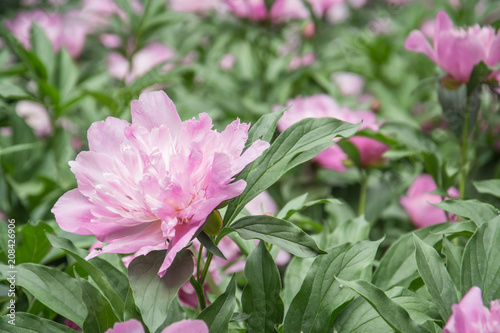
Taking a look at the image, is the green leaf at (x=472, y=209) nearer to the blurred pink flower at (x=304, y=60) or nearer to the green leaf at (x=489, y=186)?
the green leaf at (x=489, y=186)

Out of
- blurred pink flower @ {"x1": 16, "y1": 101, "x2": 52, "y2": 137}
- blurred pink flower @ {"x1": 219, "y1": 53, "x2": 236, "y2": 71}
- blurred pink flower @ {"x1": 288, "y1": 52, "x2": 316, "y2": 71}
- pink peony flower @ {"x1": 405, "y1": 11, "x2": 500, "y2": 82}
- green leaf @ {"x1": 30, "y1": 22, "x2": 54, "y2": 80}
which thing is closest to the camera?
pink peony flower @ {"x1": 405, "y1": 11, "x2": 500, "y2": 82}

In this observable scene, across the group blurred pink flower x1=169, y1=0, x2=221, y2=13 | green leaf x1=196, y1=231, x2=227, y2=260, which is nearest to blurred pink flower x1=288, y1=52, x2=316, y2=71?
blurred pink flower x1=169, y1=0, x2=221, y2=13

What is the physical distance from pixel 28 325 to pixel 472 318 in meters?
0.44

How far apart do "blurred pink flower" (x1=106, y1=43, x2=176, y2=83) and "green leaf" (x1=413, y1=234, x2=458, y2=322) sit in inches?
52.4

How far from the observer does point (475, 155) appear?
130 centimetres

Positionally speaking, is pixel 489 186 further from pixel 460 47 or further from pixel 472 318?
pixel 472 318

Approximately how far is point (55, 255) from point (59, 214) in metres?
0.30

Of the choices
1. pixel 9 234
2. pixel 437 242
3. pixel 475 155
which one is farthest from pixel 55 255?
pixel 475 155

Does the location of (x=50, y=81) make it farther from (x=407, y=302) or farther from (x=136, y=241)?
(x=407, y=302)

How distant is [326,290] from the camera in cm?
60

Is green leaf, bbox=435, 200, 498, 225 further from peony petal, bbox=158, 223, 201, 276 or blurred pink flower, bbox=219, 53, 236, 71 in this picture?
blurred pink flower, bbox=219, 53, 236, 71

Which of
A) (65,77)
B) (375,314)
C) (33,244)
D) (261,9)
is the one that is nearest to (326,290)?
(375,314)

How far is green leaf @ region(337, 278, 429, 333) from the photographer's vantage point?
51 cm

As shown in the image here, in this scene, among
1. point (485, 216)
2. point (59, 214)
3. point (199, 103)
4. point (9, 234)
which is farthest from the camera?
point (199, 103)
